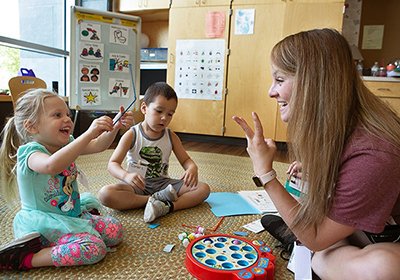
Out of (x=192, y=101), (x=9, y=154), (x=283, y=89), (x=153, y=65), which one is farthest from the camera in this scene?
(x=153, y=65)

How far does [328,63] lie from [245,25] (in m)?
2.26

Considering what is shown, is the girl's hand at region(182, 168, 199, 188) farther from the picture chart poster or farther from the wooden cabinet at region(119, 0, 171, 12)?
the wooden cabinet at region(119, 0, 171, 12)

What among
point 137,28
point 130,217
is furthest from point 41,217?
point 137,28

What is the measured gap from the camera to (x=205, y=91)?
2904 mm

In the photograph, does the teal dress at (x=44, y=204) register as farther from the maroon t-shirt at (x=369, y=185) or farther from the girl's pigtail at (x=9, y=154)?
the maroon t-shirt at (x=369, y=185)

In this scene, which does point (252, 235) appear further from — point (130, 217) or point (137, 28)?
point (137, 28)

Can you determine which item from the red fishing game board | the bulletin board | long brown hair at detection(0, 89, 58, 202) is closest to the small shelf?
the bulletin board

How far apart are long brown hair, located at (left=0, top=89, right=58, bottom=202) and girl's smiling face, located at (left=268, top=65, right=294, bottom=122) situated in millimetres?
608

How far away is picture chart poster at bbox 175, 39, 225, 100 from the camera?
283 centimetres

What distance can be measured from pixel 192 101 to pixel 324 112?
2.38 m

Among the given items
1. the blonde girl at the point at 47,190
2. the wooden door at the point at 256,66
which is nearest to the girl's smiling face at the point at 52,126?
the blonde girl at the point at 47,190

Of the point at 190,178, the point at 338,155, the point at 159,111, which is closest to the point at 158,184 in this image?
the point at 190,178

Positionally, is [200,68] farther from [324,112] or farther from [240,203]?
[324,112]

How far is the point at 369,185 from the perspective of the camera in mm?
571
